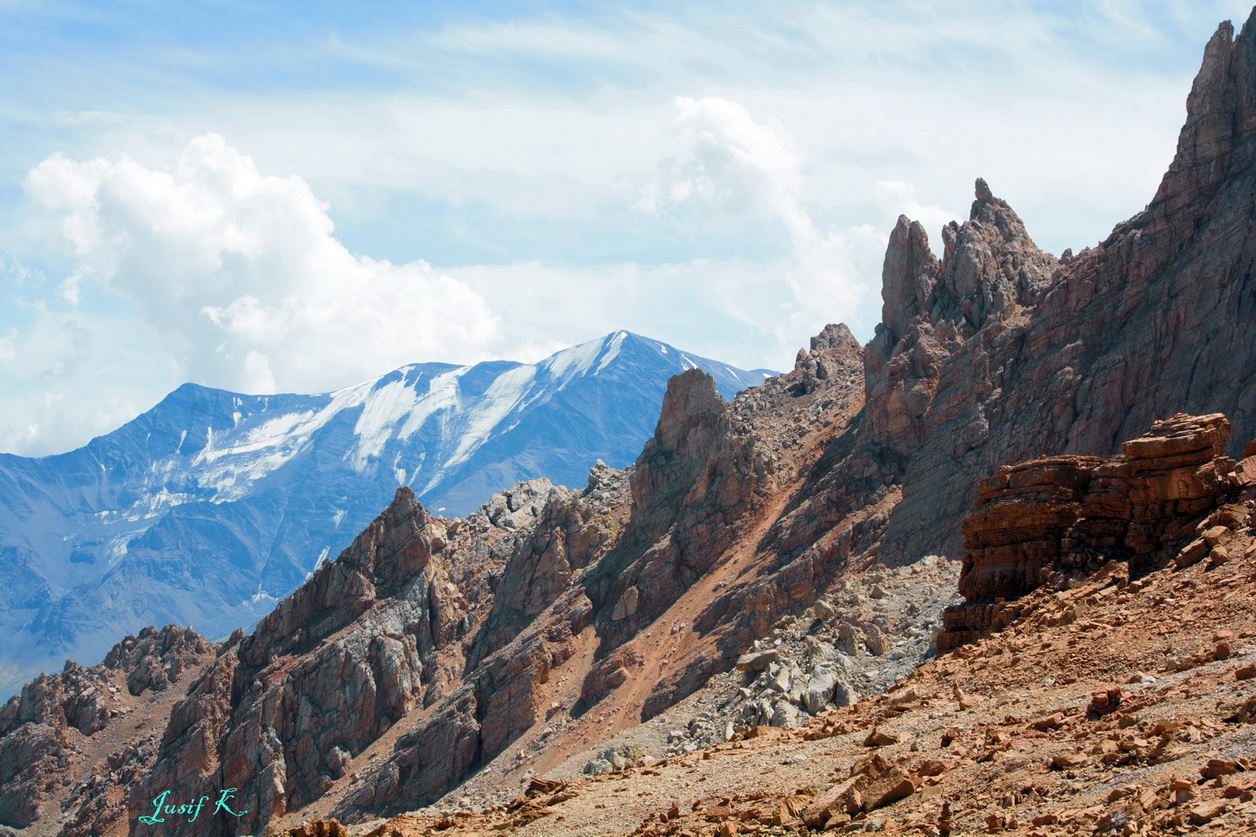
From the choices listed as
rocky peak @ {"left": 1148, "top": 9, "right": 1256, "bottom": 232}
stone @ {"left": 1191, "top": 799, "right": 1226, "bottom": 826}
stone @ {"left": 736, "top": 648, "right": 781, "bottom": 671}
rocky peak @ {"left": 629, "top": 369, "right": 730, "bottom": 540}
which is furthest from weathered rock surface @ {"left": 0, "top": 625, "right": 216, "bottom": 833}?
stone @ {"left": 1191, "top": 799, "right": 1226, "bottom": 826}

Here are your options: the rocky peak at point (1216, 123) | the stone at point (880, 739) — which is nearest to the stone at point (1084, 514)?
the stone at point (880, 739)

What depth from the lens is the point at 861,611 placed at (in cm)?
5612

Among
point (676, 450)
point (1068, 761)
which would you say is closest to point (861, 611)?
point (1068, 761)

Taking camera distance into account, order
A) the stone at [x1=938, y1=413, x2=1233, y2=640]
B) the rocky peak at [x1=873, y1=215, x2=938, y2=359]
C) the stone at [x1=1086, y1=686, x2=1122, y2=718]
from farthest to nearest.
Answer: the rocky peak at [x1=873, y1=215, x2=938, y2=359] → the stone at [x1=938, y1=413, x2=1233, y2=640] → the stone at [x1=1086, y1=686, x2=1122, y2=718]

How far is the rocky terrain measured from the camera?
71.7 feet

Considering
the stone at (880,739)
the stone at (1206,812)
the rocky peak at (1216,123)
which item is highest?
the rocky peak at (1216,123)

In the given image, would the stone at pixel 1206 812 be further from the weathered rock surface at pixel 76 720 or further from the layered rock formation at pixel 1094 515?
the weathered rock surface at pixel 76 720

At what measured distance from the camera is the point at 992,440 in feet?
239

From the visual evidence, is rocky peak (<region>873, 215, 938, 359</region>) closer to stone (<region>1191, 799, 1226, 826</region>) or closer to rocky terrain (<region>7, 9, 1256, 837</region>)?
rocky terrain (<region>7, 9, 1256, 837</region>)

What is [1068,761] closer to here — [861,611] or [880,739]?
[880,739]

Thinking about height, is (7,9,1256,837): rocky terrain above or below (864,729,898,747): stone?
above

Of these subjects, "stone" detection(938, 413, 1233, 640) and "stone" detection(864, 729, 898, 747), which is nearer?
"stone" detection(864, 729, 898, 747)

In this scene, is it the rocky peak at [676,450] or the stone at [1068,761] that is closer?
the stone at [1068,761]

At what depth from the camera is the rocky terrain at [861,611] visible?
2184cm
